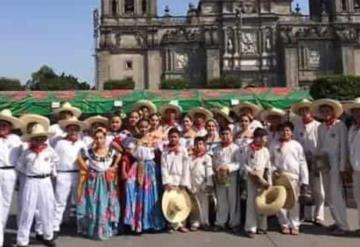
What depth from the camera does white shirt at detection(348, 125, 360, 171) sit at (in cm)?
861

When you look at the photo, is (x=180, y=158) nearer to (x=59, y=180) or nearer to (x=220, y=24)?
(x=59, y=180)

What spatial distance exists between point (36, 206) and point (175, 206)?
6.78 feet

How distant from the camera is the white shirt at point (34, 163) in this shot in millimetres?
8070

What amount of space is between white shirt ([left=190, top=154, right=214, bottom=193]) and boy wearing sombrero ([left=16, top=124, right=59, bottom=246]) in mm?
2197

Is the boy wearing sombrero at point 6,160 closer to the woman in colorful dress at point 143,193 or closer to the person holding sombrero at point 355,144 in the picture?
the woman in colorful dress at point 143,193

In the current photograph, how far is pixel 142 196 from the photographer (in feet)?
29.1

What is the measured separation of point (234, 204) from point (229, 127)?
1.31 m

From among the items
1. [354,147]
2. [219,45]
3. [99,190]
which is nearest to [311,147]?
[354,147]

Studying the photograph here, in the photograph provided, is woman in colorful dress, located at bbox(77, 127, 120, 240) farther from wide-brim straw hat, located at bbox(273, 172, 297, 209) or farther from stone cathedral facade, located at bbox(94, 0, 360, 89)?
stone cathedral facade, located at bbox(94, 0, 360, 89)

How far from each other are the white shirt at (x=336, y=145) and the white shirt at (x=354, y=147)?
0.16m

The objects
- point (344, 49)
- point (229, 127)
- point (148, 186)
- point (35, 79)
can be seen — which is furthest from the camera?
point (35, 79)

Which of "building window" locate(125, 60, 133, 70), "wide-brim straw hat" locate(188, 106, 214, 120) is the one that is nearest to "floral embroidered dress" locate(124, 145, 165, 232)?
"wide-brim straw hat" locate(188, 106, 214, 120)

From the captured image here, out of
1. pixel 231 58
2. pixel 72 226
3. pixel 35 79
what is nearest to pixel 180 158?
pixel 72 226

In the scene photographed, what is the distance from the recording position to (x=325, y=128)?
9.30 m
